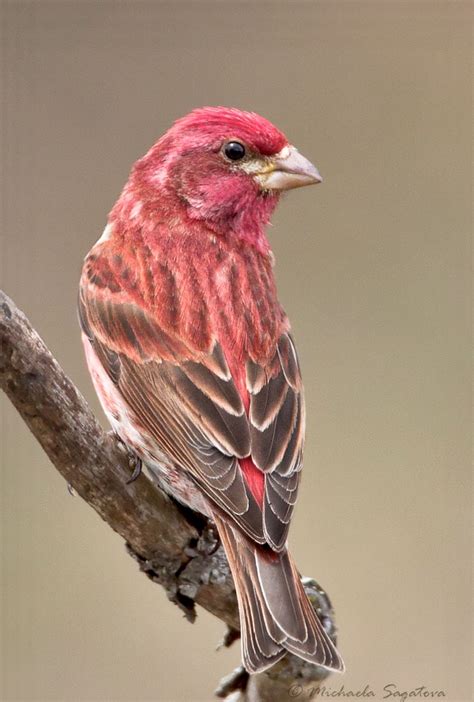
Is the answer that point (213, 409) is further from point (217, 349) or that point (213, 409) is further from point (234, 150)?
point (234, 150)

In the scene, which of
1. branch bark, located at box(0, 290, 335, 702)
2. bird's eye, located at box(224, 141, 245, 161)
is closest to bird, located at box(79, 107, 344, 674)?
bird's eye, located at box(224, 141, 245, 161)

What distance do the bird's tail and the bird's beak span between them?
5.66 feet

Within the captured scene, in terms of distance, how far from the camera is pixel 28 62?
9.75 meters

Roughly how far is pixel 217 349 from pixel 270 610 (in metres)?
1.13

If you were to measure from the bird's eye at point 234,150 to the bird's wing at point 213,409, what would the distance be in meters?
0.89

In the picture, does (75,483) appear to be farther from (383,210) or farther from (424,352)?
(383,210)

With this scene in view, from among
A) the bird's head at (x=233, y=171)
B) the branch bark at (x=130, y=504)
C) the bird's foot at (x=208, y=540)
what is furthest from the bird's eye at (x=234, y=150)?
the bird's foot at (x=208, y=540)

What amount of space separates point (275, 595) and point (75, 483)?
0.86 metres

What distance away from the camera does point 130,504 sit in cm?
521

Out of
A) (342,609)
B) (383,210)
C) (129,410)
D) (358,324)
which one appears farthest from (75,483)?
(383,210)

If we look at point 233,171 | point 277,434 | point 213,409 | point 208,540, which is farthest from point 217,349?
point 233,171

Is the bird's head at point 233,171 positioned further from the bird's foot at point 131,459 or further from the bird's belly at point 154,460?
the bird's foot at point 131,459

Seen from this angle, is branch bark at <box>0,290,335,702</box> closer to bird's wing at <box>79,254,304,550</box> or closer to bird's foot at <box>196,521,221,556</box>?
bird's foot at <box>196,521,221,556</box>

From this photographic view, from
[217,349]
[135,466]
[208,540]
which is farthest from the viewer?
[217,349]
